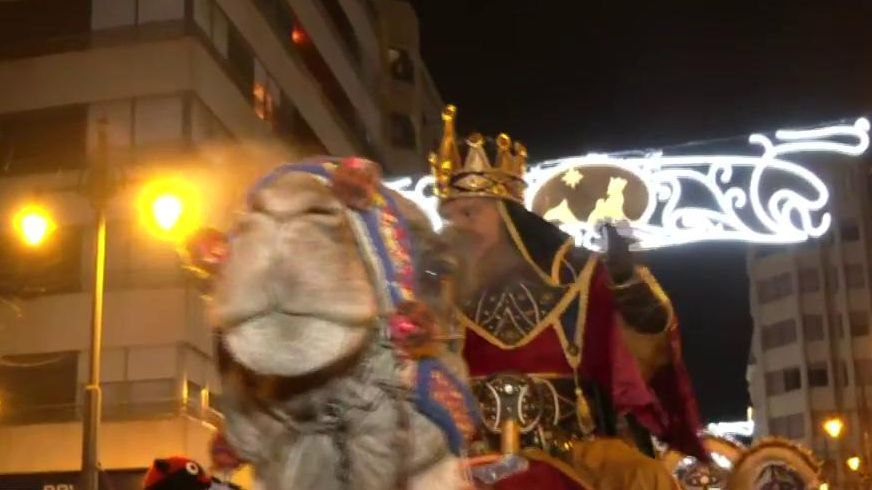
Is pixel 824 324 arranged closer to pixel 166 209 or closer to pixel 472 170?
pixel 166 209

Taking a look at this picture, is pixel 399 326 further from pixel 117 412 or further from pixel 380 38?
pixel 380 38

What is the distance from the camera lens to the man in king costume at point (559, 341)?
480 centimetres

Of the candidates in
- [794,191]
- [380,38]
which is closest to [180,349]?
[794,191]

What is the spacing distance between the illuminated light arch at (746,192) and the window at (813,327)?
58600mm

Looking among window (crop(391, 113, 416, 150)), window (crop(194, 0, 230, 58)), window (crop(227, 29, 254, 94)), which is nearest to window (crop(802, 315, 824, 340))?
window (crop(391, 113, 416, 150))

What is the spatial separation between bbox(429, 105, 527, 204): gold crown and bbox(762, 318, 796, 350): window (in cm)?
6984

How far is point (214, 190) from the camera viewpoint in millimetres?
3430

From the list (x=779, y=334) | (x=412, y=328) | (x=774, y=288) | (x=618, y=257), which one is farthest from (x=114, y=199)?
(x=774, y=288)

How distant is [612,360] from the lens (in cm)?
486

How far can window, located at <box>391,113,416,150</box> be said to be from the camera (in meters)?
45.1

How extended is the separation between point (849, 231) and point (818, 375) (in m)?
7.86

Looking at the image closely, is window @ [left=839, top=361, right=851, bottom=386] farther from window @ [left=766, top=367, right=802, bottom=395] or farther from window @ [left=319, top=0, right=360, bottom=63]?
window @ [left=319, top=0, right=360, bottom=63]

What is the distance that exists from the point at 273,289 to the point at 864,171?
224ft

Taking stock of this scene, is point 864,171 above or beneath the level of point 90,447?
above
